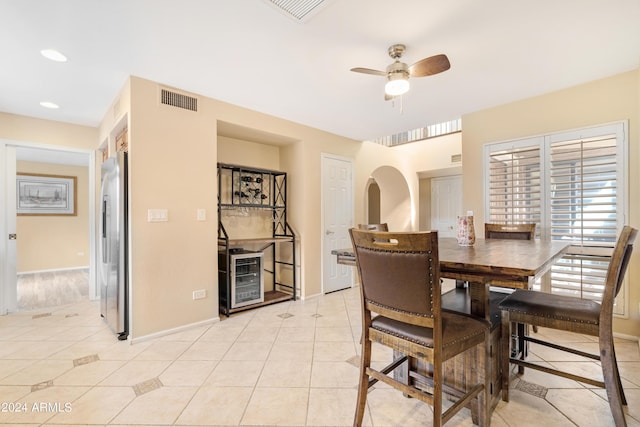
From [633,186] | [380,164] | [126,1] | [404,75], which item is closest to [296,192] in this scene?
[380,164]

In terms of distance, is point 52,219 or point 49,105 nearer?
point 49,105

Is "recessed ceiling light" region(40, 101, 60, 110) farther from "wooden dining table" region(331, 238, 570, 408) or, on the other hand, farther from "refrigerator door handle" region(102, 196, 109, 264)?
"wooden dining table" region(331, 238, 570, 408)

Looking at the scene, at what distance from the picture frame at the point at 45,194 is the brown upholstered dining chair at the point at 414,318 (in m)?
7.52

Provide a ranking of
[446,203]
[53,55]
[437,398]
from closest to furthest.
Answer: [437,398]
[53,55]
[446,203]

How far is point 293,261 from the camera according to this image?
4.12m

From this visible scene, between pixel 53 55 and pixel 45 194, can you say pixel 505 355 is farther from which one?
pixel 45 194

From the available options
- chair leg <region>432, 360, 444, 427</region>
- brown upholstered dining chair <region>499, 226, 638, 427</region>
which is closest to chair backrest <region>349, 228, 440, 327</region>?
chair leg <region>432, 360, 444, 427</region>

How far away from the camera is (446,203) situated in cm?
642

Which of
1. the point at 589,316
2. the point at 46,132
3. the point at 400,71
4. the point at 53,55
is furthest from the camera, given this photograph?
the point at 46,132

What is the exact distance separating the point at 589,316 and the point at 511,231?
1.43 m

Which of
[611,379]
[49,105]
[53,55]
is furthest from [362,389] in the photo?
[49,105]

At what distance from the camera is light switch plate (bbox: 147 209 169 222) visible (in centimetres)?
275

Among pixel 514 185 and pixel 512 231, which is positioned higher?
pixel 514 185

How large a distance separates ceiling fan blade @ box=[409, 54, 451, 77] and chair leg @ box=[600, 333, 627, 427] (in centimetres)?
189
